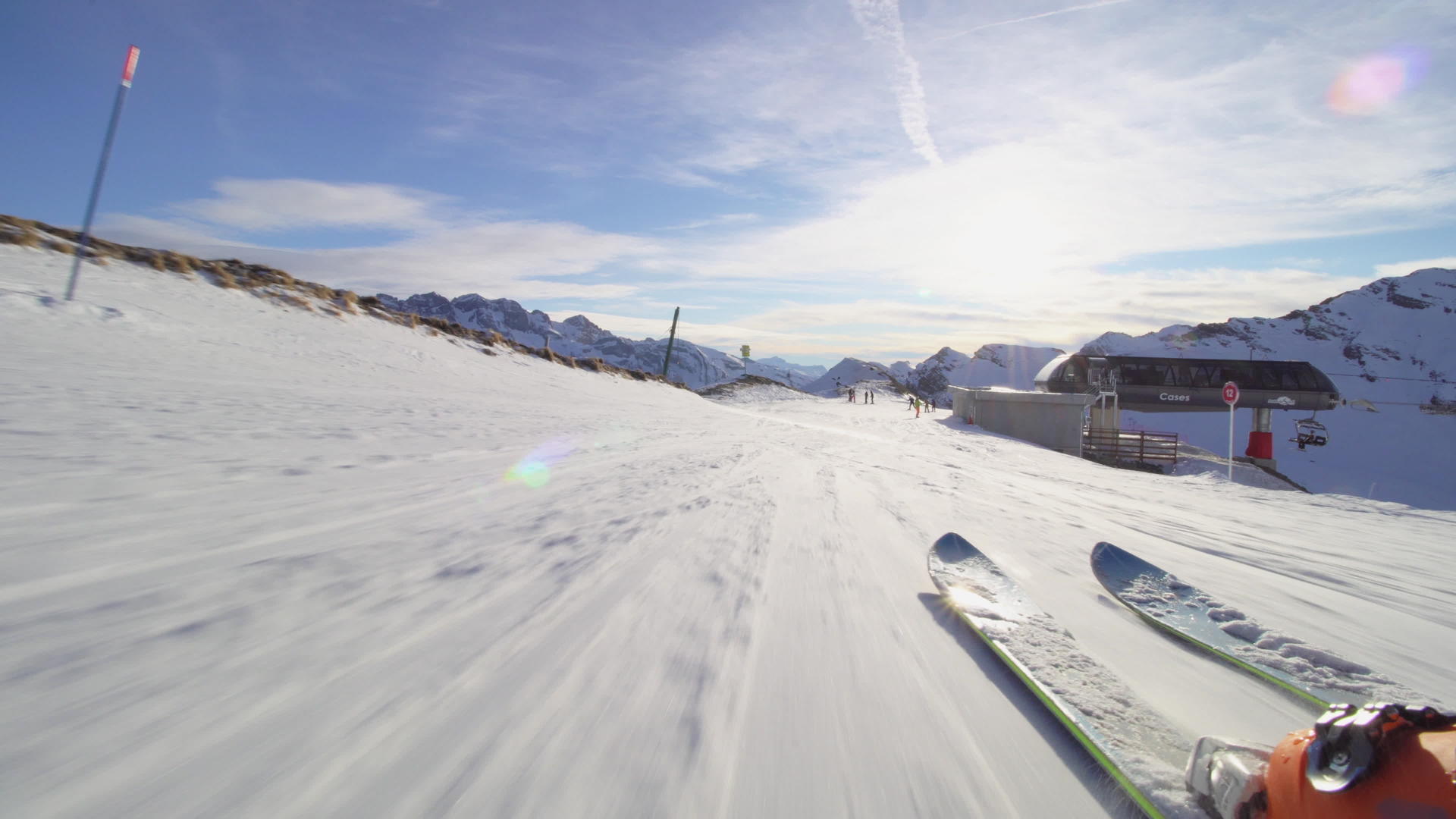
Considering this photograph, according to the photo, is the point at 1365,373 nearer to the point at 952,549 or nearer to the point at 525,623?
the point at 952,549

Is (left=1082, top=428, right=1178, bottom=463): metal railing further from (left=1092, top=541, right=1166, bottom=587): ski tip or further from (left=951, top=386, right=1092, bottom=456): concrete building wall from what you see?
(left=1092, top=541, right=1166, bottom=587): ski tip

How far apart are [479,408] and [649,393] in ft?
37.2

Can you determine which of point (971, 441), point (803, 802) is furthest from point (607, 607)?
point (971, 441)

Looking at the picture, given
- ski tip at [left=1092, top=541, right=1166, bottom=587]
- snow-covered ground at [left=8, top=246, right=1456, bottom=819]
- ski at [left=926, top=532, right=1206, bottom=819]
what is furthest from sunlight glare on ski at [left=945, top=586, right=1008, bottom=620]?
ski tip at [left=1092, top=541, right=1166, bottom=587]

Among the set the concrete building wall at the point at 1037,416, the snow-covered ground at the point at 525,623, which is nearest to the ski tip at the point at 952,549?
the snow-covered ground at the point at 525,623

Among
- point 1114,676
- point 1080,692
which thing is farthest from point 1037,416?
point 1080,692

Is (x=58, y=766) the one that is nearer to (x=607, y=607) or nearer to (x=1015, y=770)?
(x=607, y=607)

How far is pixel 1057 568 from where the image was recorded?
13.6ft

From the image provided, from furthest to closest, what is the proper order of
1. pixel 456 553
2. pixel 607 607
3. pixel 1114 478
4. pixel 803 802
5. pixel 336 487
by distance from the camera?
pixel 1114 478
pixel 336 487
pixel 456 553
pixel 607 607
pixel 803 802

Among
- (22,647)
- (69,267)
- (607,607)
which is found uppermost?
(69,267)

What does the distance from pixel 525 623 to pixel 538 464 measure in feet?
11.6

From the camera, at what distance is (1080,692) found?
2264mm

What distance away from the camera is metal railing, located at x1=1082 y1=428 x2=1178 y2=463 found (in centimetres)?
2077

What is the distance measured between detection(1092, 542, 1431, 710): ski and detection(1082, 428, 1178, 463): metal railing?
20.3 meters
